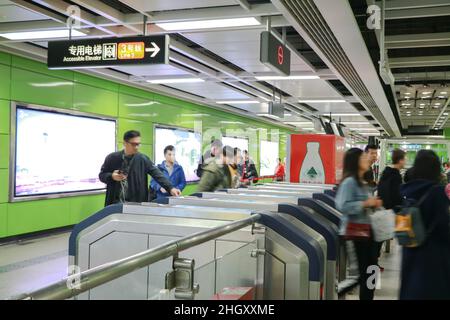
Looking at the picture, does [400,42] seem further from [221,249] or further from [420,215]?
[221,249]

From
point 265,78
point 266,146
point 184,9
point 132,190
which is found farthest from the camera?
point 266,146

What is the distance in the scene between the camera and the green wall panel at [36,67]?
22.9 ft

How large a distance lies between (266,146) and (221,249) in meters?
16.6

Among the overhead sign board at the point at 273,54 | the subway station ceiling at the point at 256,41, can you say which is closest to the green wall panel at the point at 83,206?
the subway station ceiling at the point at 256,41

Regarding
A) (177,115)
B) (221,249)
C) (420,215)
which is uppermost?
(177,115)

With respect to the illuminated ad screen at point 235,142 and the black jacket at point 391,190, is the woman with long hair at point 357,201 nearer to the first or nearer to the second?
the black jacket at point 391,190

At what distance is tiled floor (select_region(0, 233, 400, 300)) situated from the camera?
16.2 feet

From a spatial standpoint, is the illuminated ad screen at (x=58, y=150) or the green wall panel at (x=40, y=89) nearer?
the green wall panel at (x=40, y=89)

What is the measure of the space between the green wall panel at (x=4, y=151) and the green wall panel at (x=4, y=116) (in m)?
0.09

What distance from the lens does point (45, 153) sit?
754 centimetres

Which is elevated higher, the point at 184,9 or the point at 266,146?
the point at 184,9

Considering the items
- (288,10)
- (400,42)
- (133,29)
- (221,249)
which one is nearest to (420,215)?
(221,249)

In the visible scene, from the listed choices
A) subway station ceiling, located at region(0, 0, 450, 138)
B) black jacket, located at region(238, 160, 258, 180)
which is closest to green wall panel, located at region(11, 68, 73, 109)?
subway station ceiling, located at region(0, 0, 450, 138)

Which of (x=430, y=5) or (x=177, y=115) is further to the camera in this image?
(x=177, y=115)
